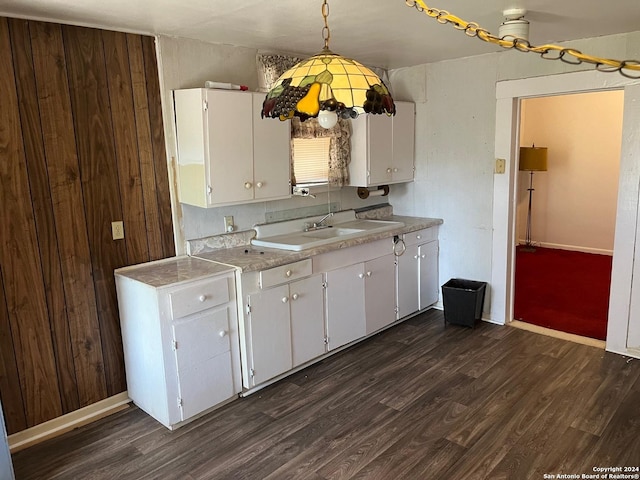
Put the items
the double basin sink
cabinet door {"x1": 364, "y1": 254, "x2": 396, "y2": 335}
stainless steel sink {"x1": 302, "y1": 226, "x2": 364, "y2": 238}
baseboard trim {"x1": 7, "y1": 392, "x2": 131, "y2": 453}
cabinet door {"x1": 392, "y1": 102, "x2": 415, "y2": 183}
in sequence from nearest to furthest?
baseboard trim {"x1": 7, "y1": 392, "x2": 131, "y2": 453}
the double basin sink
cabinet door {"x1": 364, "y1": 254, "x2": 396, "y2": 335}
stainless steel sink {"x1": 302, "y1": 226, "x2": 364, "y2": 238}
cabinet door {"x1": 392, "y1": 102, "x2": 415, "y2": 183}

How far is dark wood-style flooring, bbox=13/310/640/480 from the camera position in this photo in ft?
8.12

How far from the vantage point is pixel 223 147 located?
3.08 meters

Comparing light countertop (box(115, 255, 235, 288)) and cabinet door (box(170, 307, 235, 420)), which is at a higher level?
light countertop (box(115, 255, 235, 288))

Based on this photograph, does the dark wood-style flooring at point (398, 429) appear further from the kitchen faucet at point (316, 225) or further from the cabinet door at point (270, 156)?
the cabinet door at point (270, 156)

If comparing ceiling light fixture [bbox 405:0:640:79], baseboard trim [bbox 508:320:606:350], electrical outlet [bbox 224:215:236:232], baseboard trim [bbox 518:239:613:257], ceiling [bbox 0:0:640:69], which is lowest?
baseboard trim [bbox 508:320:606:350]

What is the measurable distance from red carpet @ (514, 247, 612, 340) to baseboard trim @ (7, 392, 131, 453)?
3.39 m

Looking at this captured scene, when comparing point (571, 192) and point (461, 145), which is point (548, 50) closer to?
point (461, 145)

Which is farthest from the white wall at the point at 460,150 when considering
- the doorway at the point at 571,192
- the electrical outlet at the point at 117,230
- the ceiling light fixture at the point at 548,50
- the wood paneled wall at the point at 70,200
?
the ceiling light fixture at the point at 548,50

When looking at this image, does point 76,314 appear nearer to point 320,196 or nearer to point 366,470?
point 366,470

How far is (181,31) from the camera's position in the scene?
303cm

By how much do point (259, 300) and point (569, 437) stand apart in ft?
6.34

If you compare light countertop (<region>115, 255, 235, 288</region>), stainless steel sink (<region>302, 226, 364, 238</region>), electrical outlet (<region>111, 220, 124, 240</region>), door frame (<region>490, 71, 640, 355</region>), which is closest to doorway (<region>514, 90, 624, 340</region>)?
door frame (<region>490, 71, 640, 355</region>)

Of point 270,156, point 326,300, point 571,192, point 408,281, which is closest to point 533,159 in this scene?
point 571,192

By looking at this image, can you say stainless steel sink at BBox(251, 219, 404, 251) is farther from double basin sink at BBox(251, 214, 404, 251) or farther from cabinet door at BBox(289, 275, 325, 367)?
cabinet door at BBox(289, 275, 325, 367)
